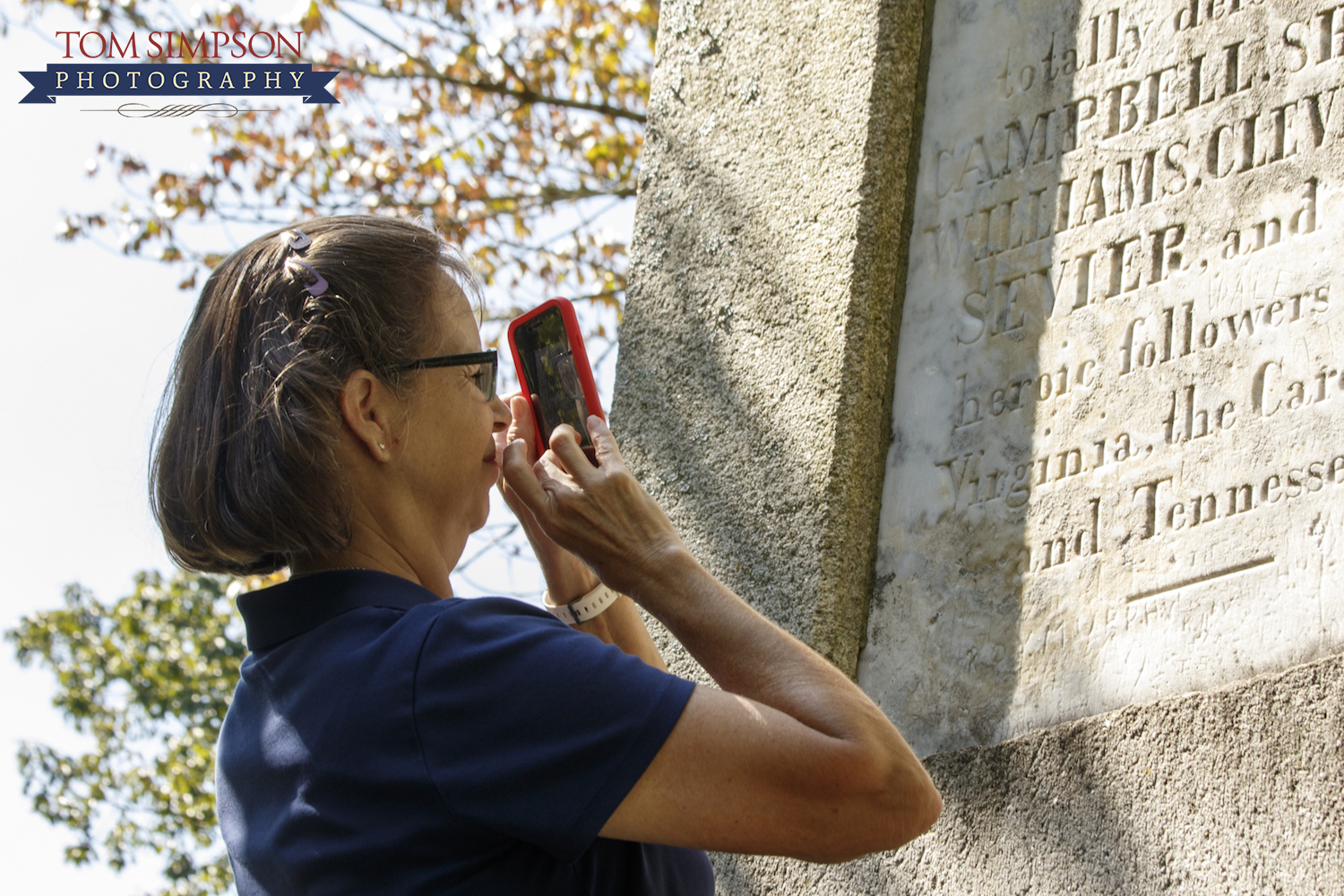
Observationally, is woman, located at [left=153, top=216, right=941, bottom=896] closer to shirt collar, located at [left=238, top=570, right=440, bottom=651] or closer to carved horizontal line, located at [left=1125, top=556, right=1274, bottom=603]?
shirt collar, located at [left=238, top=570, right=440, bottom=651]

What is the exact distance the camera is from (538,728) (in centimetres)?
134

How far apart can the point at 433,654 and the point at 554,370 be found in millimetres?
831

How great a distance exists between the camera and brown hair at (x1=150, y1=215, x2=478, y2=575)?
161 cm

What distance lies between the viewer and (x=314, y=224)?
1787mm

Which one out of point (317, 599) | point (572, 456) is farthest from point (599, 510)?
point (317, 599)

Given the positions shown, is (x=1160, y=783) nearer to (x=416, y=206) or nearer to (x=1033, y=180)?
(x=1033, y=180)

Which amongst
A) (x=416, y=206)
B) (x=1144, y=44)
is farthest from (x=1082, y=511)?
(x=416, y=206)

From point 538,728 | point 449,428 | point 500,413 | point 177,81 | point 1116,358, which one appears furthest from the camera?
point 177,81

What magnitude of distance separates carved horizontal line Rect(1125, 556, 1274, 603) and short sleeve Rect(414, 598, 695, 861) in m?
1.26

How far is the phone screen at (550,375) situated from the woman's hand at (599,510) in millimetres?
194

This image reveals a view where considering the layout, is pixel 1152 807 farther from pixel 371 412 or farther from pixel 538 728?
pixel 371 412

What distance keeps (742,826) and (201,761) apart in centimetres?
1543

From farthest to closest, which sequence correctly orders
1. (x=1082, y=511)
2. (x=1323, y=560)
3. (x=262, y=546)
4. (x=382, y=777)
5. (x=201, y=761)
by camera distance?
1. (x=201, y=761)
2. (x=1082, y=511)
3. (x=1323, y=560)
4. (x=262, y=546)
5. (x=382, y=777)

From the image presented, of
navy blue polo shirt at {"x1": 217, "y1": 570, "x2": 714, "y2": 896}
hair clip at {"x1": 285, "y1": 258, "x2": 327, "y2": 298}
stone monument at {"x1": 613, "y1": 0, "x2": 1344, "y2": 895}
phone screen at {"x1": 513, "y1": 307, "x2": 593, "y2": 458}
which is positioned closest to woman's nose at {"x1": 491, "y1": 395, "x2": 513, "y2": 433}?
phone screen at {"x1": 513, "y1": 307, "x2": 593, "y2": 458}
